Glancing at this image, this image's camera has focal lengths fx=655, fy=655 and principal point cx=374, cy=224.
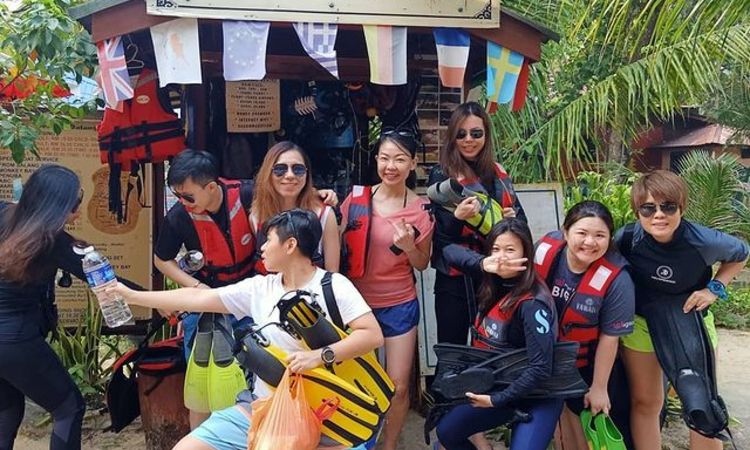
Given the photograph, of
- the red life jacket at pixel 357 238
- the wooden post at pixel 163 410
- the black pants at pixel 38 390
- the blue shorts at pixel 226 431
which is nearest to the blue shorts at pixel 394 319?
the red life jacket at pixel 357 238

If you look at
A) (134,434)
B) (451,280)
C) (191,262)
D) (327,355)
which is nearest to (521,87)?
(451,280)

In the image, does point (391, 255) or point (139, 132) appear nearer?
point (391, 255)

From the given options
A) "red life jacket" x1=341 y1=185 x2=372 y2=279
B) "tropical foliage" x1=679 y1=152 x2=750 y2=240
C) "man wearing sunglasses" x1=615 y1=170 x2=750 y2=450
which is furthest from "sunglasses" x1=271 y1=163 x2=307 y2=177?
"tropical foliage" x1=679 y1=152 x2=750 y2=240

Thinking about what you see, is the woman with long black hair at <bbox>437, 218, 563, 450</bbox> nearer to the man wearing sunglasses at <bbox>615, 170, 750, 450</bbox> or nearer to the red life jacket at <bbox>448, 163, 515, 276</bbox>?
the red life jacket at <bbox>448, 163, 515, 276</bbox>

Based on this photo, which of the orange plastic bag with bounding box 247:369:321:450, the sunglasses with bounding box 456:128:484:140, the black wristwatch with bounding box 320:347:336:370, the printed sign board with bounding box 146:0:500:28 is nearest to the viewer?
the orange plastic bag with bounding box 247:369:321:450

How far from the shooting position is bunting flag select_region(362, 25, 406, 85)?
3.73m

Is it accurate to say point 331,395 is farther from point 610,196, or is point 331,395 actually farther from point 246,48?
point 610,196

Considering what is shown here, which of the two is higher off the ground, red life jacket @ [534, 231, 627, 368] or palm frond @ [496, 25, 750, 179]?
palm frond @ [496, 25, 750, 179]

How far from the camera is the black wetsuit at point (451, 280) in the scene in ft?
11.1

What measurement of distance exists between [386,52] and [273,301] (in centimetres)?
174

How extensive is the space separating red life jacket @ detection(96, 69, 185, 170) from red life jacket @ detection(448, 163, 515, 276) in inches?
95.0

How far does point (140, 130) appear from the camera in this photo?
467 cm

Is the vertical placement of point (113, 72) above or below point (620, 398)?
above

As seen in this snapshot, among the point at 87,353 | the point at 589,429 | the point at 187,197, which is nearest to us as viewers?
the point at 589,429
